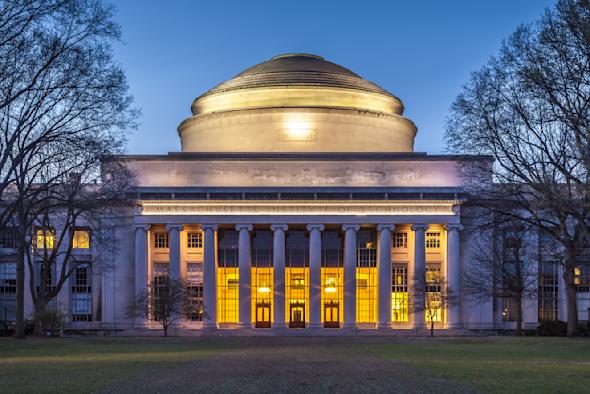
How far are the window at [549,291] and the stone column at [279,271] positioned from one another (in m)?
23.2

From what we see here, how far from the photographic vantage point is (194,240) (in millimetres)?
82750

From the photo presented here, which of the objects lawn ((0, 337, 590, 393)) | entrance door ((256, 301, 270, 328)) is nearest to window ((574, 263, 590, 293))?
entrance door ((256, 301, 270, 328))

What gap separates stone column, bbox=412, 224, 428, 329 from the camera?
249 ft

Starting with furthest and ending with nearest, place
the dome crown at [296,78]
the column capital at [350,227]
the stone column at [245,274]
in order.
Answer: the dome crown at [296,78]
the column capital at [350,227]
the stone column at [245,274]

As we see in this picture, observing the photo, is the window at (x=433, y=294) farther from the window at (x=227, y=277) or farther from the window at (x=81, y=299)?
the window at (x=81, y=299)

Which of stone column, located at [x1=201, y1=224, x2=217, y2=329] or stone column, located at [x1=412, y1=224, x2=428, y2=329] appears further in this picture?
stone column, located at [x1=201, y1=224, x2=217, y2=329]

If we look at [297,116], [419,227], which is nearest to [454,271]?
[419,227]

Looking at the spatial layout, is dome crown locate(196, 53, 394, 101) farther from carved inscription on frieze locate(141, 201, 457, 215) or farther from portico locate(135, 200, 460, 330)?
portico locate(135, 200, 460, 330)

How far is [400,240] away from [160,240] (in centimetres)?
2191

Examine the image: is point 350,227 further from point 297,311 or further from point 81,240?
point 81,240

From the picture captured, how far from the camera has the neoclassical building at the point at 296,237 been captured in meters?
78.8

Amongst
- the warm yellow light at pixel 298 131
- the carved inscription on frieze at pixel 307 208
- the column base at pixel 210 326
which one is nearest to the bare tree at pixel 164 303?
the column base at pixel 210 326

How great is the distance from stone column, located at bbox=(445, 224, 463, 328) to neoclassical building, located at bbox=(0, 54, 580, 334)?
10 centimetres

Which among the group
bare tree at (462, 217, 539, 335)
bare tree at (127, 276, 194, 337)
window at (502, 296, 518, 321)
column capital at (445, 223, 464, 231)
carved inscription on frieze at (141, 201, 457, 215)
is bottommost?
window at (502, 296, 518, 321)
